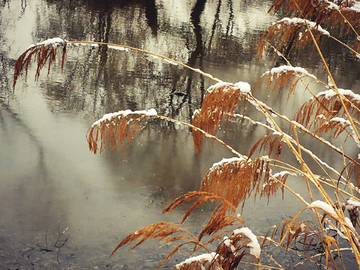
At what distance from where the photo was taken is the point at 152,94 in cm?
488

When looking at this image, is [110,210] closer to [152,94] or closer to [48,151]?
[48,151]

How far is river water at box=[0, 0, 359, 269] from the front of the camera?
2.50 metres

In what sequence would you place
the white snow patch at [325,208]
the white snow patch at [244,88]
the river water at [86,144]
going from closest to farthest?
the white snow patch at [325,208]
the white snow patch at [244,88]
the river water at [86,144]

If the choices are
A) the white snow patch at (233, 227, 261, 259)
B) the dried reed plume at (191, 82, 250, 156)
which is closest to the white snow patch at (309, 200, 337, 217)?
the white snow patch at (233, 227, 261, 259)

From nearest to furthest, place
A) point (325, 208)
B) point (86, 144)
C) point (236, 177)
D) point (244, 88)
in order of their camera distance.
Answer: point (325, 208), point (244, 88), point (236, 177), point (86, 144)

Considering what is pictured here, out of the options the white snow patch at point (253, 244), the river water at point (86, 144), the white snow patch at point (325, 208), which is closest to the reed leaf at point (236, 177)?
the white snow patch at point (253, 244)

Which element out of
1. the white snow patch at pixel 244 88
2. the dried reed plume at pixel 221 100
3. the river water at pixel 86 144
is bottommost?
the river water at pixel 86 144

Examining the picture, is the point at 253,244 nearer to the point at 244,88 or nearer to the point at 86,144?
the point at 244,88

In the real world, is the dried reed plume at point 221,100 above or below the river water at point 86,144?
above

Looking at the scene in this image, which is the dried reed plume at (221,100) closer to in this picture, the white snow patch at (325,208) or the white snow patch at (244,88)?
the white snow patch at (244,88)

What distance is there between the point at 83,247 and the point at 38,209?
0.64 metres

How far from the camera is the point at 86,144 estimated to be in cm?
371

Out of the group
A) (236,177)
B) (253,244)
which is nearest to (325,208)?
(253,244)

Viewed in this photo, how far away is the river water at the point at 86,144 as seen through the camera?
2500 millimetres
